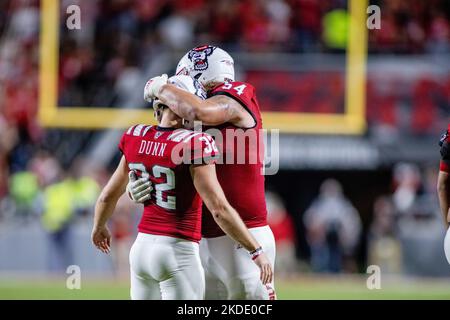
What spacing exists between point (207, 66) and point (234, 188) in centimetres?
75

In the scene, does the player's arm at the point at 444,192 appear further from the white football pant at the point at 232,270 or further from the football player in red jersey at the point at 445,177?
the white football pant at the point at 232,270

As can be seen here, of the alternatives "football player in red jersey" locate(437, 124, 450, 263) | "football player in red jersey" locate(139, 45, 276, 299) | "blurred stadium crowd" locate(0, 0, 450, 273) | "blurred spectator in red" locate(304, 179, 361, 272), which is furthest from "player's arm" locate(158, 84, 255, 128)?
"blurred spectator in red" locate(304, 179, 361, 272)

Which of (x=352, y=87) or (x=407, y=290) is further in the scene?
(x=352, y=87)

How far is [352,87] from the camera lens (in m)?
13.6

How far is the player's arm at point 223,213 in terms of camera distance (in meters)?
4.61

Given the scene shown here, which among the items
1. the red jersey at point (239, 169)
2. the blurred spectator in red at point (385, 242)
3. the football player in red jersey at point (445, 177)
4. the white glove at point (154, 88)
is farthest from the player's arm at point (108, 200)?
the blurred spectator in red at point (385, 242)

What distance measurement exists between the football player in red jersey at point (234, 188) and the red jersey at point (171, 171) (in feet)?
1.11

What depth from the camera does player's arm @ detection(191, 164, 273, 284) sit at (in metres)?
4.61

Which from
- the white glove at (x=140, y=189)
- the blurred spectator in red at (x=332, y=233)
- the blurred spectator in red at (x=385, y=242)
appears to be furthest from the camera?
the blurred spectator in red at (x=332, y=233)

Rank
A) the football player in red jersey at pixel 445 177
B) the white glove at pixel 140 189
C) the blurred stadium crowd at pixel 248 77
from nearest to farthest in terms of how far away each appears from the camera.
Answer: the white glove at pixel 140 189, the football player in red jersey at pixel 445 177, the blurred stadium crowd at pixel 248 77

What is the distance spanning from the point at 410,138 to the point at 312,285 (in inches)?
127

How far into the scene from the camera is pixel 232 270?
16.8 ft

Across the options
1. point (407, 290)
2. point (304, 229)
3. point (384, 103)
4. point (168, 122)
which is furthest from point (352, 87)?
point (168, 122)
